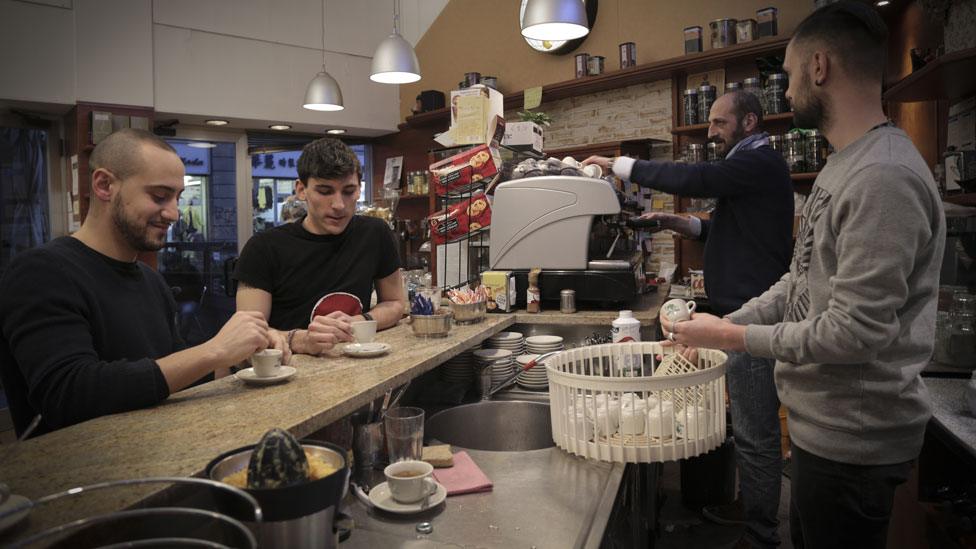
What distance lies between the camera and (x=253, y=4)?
19.6 feet

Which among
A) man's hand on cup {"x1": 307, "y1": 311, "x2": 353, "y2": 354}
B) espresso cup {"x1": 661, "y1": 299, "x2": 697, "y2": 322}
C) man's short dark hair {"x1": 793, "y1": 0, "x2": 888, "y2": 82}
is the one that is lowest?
man's hand on cup {"x1": 307, "y1": 311, "x2": 353, "y2": 354}

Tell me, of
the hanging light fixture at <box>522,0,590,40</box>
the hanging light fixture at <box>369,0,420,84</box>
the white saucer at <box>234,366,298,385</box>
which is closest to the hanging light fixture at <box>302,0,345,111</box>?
the hanging light fixture at <box>369,0,420,84</box>

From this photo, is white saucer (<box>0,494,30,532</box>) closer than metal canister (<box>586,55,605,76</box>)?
Yes

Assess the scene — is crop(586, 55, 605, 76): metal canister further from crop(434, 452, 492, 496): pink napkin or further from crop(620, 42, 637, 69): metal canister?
crop(434, 452, 492, 496): pink napkin

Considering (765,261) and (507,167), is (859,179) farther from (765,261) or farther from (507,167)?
(507,167)

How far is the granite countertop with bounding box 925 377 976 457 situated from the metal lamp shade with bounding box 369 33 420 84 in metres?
3.77

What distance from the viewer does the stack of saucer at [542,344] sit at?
8.28 feet

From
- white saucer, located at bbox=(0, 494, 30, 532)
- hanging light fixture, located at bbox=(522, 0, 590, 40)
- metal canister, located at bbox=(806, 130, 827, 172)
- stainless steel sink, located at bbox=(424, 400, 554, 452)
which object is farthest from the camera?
metal canister, located at bbox=(806, 130, 827, 172)

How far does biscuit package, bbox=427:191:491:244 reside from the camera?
2947 millimetres

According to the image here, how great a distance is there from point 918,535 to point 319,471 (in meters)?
1.85

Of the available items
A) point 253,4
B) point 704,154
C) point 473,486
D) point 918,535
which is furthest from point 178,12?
point 918,535

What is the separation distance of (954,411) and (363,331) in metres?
1.76

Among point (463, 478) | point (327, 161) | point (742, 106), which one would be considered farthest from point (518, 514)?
point (742, 106)

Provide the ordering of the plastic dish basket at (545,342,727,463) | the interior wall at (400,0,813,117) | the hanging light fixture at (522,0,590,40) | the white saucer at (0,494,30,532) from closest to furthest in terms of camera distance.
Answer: the white saucer at (0,494,30,532) → the plastic dish basket at (545,342,727,463) → the hanging light fixture at (522,0,590,40) → the interior wall at (400,0,813,117)
